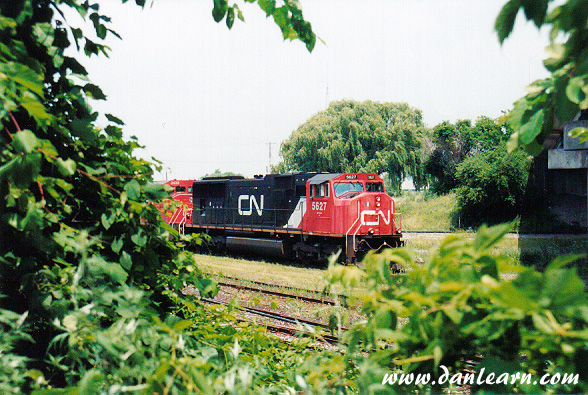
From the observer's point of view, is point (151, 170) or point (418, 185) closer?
point (151, 170)

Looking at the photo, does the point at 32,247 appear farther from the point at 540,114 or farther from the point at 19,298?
the point at 540,114

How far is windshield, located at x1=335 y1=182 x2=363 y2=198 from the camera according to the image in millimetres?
16938

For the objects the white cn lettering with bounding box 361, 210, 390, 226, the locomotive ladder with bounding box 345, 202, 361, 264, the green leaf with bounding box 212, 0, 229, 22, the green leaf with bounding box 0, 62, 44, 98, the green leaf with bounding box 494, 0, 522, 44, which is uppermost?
the green leaf with bounding box 212, 0, 229, 22

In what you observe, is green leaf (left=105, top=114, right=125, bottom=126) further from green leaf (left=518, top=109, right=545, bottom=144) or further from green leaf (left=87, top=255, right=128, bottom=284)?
green leaf (left=518, top=109, right=545, bottom=144)

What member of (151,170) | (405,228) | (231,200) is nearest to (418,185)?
(405,228)

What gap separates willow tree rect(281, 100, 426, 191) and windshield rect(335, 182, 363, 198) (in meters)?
27.2

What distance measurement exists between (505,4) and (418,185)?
4740 cm

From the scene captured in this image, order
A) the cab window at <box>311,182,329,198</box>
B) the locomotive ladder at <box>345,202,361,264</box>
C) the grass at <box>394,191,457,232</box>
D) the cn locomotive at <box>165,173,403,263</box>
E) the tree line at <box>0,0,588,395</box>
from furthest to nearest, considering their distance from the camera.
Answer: the grass at <box>394,191,457,232</box>, the cab window at <box>311,182,329,198</box>, the cn locomotive at <box>165,173,403,263</box>, the locomotive ladder at <box>345,202,361,264</box>, the tree line at <box>0,0,588,395</box>

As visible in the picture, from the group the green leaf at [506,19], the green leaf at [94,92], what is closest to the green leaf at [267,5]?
the green leaf at [94,92]

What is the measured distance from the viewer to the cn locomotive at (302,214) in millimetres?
16609

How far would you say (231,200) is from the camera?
70.9 feet

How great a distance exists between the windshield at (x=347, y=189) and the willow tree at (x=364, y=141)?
89.1 feet

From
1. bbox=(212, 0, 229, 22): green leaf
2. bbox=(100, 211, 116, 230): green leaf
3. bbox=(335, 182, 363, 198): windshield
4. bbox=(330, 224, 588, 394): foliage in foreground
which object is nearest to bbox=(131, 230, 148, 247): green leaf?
bbox=(100, 211, 116, 230): green leaf

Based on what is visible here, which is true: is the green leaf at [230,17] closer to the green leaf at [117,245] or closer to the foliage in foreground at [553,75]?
the green leaf at [117,245]
